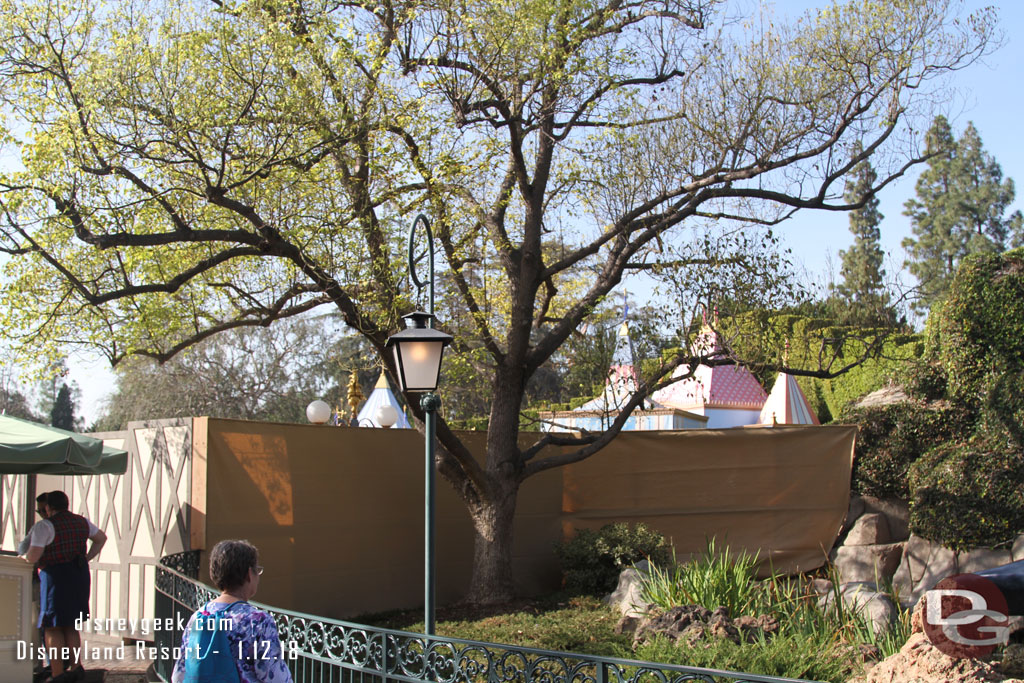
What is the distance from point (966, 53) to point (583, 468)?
7084 millimetres

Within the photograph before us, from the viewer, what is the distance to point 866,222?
45.7 meters

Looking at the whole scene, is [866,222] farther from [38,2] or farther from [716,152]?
[38,2]

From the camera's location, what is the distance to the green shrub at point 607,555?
10.5 metres

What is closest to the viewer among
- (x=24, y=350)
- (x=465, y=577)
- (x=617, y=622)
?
(x=617, y=622)

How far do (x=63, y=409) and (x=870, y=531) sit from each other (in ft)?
141

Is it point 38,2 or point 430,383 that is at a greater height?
point 38,2

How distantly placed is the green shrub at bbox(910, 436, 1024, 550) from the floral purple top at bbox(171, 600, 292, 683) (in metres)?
9.65

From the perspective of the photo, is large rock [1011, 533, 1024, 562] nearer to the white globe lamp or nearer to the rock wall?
the rock wall

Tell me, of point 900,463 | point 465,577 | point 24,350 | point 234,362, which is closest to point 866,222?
point 234,362

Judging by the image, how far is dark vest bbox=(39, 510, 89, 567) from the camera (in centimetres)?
689

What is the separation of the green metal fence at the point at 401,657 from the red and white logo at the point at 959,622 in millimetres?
1453

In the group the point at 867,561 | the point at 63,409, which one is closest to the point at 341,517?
the point at 867,561

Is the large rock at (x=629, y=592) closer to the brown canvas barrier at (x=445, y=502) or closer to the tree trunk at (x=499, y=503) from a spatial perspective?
the tree trunk at (x=499, y=503)

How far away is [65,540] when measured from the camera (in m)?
6.95
